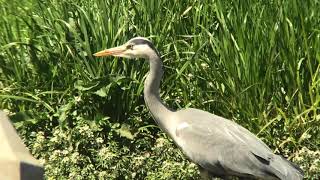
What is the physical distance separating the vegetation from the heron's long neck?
0.37m

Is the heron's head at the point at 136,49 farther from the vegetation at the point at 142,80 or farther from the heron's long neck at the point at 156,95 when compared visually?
the vegetation at the point at 142,80

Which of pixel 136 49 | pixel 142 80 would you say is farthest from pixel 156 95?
pixel 142 80

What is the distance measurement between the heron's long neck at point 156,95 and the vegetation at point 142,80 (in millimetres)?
373

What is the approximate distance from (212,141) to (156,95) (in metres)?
0.54

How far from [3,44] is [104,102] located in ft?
3.75

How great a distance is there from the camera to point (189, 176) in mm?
5289

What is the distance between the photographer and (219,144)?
4781 mm

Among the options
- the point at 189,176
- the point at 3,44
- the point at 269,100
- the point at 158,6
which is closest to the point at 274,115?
the point at 269,100

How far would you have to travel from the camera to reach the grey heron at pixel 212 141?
462 cm

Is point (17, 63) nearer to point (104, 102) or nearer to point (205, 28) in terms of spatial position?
point (104, 102)

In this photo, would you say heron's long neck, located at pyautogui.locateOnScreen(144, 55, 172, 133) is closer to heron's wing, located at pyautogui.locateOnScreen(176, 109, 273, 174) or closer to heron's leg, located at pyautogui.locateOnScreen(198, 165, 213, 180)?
heron's wing, located at pyautogui.locateOnScreen(176, 109, 273, 174)

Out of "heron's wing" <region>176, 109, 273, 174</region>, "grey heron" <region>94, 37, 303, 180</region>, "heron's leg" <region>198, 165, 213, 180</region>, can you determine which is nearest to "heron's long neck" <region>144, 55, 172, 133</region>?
"grey heron" <region>94, 37, 303, 180</region>

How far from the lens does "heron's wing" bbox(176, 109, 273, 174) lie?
15.3 ft

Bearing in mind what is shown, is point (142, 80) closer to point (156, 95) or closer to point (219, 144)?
point (156, 95)
